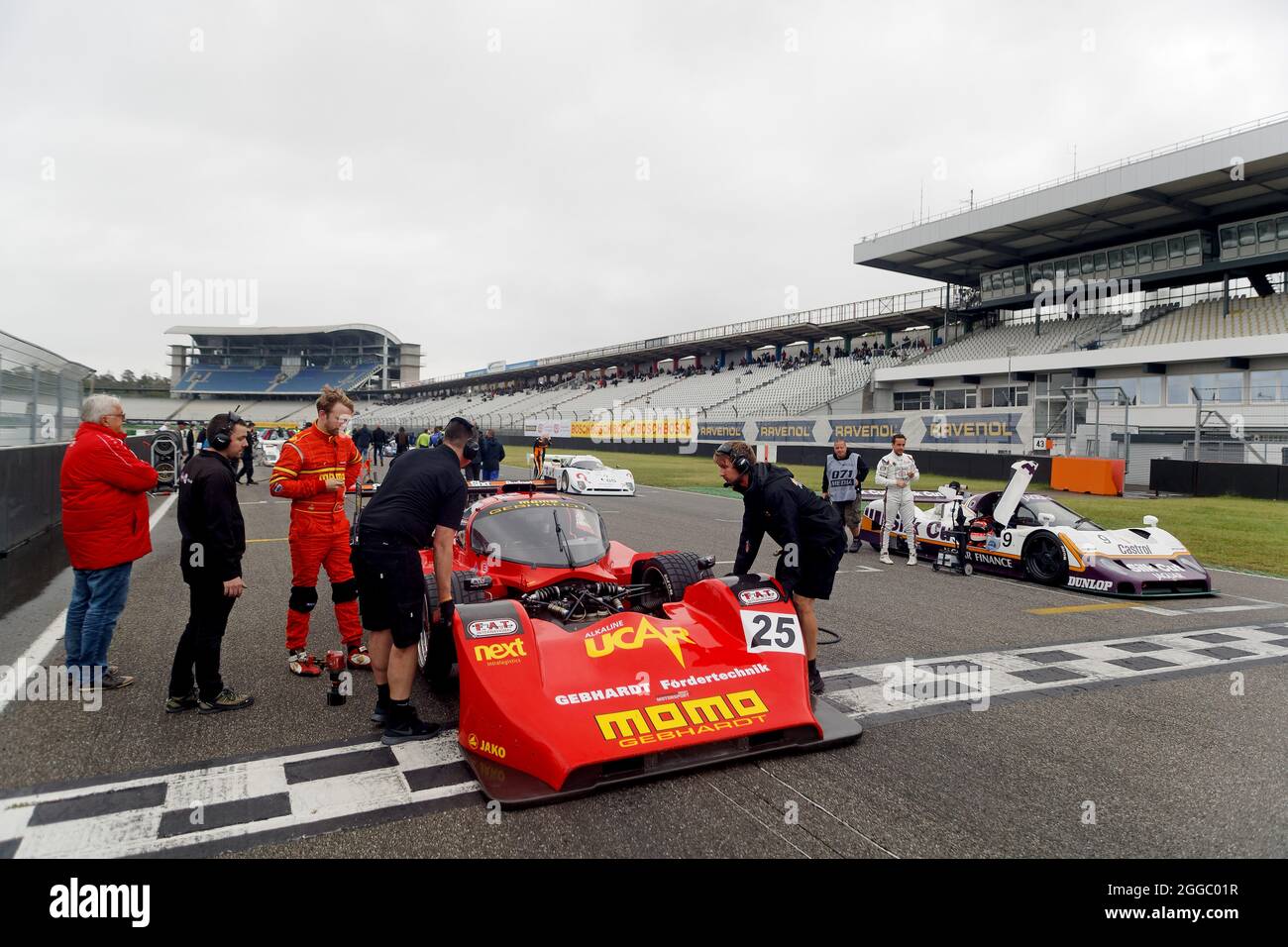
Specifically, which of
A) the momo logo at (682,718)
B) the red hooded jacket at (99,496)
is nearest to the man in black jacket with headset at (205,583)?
the red hooded jacket at (99,496)

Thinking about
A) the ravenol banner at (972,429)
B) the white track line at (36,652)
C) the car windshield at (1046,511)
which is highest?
the ravenol banner at (972,429)

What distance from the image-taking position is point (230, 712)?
4727 mm

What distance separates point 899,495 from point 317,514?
8062 mm

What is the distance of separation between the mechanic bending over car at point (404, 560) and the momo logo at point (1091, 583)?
729cm

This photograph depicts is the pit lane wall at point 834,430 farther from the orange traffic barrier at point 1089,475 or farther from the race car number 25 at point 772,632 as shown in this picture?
the race car number 25 at point 772,632

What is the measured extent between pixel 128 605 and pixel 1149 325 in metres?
40.4

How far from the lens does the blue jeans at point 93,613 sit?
492cm

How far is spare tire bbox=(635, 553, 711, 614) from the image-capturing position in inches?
222

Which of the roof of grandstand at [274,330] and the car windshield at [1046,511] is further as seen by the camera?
the roof of grandstand at [274,330]

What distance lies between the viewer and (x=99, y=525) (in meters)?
4.88

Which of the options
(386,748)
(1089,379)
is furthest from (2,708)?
(1089,379)
